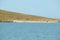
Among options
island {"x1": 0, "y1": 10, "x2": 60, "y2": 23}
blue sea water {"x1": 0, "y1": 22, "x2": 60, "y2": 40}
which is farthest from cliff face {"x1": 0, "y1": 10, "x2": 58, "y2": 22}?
blue sea water {"x1": 0, "y1": 22, "x2": 60, "y2": 40}

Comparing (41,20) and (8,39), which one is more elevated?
(8,39)

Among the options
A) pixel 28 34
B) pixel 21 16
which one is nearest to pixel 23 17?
pixel 21 16

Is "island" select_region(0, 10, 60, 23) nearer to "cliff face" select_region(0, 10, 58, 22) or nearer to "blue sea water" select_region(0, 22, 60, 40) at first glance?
"cliff face" select_region(0, 10, 58, 22)

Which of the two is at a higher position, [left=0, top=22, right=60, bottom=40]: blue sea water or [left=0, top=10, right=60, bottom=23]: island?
[left=0, top=22, right=60, bottom=40]: blue sea water

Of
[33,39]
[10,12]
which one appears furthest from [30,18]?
[33,39]

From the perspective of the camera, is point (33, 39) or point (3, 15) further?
point (3, 15)

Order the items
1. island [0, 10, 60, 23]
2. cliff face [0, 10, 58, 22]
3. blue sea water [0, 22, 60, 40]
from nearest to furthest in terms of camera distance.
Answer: blue sea water [0, 22, 60, 40] → island [0, 10, 60, 23] → cliff face [0, 10, 58, 22]

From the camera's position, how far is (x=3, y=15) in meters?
90.7

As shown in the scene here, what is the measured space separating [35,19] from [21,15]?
23.1 ft

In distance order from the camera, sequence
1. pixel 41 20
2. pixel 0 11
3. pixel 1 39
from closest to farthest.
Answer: pixel 1 39 < pixel 41 20 < pixel 0 11

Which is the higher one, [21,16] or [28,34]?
[28,34]

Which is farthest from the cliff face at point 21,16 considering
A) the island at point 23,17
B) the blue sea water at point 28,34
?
the blue sea water at point 28,34

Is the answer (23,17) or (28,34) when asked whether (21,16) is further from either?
(28,34)

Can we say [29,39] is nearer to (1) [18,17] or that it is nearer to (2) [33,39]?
(2) [33,39]
